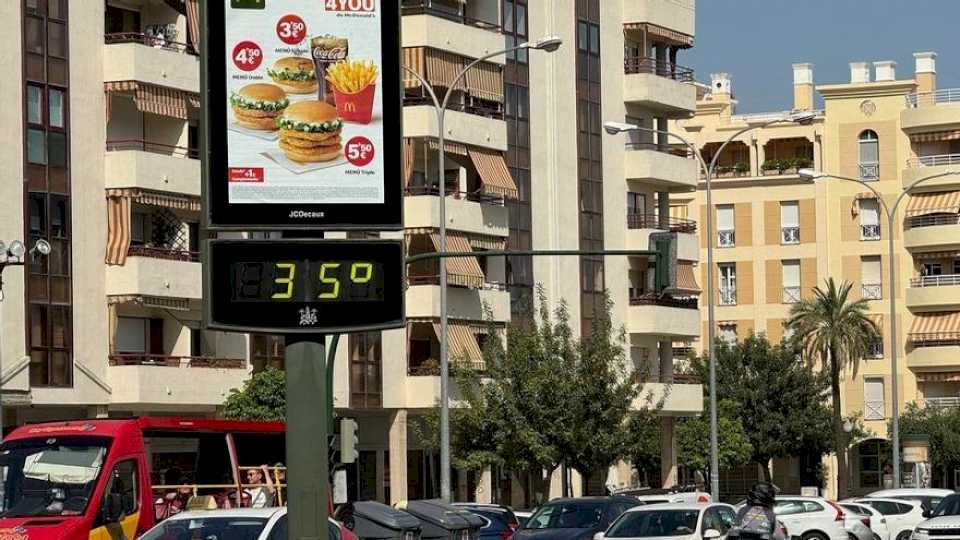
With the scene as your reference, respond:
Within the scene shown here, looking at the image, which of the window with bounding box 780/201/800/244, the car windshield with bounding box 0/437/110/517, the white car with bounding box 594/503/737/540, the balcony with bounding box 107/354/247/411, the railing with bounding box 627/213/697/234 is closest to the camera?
the car windshield with bounding box 0/437/110/517

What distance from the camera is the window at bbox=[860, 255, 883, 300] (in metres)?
100

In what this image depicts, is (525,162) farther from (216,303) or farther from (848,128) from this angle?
→ (216,303)

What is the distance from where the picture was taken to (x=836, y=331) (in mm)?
91625

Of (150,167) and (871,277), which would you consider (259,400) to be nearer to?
(150,167)

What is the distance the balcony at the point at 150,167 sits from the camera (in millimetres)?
55062

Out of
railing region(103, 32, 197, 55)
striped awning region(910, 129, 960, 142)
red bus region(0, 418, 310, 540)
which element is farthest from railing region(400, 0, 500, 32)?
striped awning region(910, 129, 960, 142)

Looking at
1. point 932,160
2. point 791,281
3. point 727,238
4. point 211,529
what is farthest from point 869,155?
point 211,529

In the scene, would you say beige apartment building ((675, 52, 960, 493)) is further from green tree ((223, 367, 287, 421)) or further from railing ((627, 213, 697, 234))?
green tree ((223, 367, 287, 421))

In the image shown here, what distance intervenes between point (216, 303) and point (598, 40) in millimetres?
58545

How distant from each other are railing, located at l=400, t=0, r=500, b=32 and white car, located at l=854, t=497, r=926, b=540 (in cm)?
1860

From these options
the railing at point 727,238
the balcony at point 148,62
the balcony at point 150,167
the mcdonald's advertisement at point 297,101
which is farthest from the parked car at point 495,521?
the railing at point 727,238

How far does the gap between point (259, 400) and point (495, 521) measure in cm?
1628

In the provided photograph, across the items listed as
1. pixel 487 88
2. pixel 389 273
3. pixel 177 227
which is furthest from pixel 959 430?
pixel 389 273

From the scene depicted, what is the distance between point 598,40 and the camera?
75.2 meters
